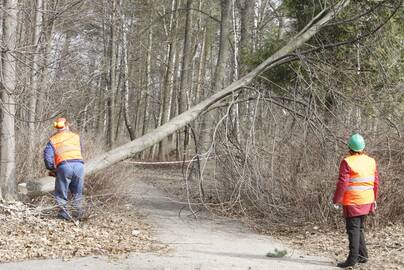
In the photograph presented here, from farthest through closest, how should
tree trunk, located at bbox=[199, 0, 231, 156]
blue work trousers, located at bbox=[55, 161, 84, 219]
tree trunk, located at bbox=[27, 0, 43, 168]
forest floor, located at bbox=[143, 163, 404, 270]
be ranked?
tree trunk, located at bbox=[199, 0, 231, 156] < tree trunk, located at bbox=[27, 0, 43, 168] < blue work trousers, located at bbox=[55, 161, 84, 219] < forest floor, located at bbox=[143, 163, 404, 270]

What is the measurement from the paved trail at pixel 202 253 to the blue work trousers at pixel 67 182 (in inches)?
61.1

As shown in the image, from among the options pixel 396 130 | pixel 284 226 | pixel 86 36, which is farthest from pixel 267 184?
pixel 86 36

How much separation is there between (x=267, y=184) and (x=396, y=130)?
8.86ft

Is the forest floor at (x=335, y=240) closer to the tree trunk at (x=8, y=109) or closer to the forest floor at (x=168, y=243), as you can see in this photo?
the forest floor at (x=168, y=243)

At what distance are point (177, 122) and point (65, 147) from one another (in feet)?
7.76

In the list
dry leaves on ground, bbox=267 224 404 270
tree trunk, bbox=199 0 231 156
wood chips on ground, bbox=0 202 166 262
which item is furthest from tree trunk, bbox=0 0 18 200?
tree trunk, bbox=199 0 231 156

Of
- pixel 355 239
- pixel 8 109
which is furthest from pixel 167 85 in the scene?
pixel 355 239

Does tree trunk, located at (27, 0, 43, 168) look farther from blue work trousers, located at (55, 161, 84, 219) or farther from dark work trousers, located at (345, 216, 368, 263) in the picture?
dark work trousers, located at (345, 216, 368, 263)

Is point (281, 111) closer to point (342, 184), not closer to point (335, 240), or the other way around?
point (335, 240)

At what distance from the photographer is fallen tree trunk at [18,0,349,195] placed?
34.0ft

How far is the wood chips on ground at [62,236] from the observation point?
8.11 metres

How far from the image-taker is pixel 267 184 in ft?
37.0

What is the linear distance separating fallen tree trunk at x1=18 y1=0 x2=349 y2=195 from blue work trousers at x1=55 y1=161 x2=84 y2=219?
29 cm

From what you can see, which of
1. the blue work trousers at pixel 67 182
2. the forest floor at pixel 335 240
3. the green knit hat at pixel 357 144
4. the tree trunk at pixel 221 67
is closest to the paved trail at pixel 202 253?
the forest floor at pixel 335 240
